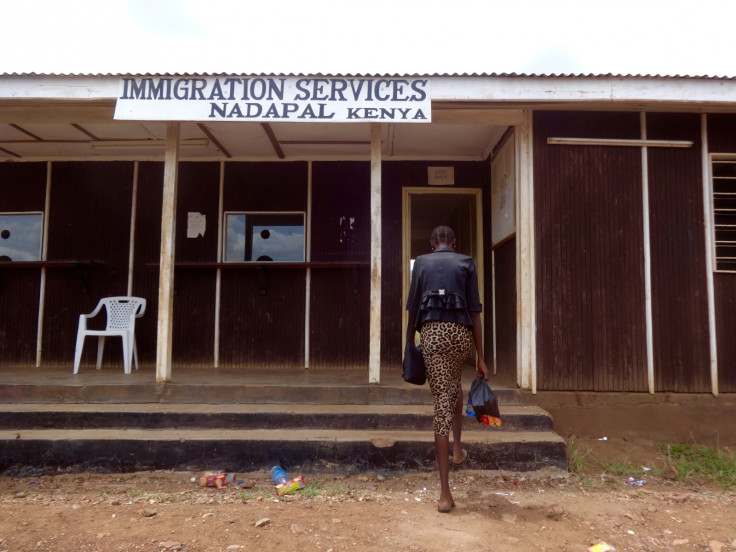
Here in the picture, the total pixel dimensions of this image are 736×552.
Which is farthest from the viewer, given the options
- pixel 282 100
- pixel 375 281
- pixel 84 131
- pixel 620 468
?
pixel 84 131

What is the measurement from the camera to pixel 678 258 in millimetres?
5082

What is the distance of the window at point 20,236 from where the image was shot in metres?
6.90

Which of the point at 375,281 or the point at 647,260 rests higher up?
the point at 647,260

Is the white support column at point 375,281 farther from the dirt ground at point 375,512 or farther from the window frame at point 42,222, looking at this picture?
the window frame at point 42,222

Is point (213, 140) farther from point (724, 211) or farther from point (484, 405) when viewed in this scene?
point (724, 211)

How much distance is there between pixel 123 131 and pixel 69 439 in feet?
11.2

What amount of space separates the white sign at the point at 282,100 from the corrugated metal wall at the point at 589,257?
→ 1529mm

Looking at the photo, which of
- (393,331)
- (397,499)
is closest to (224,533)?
(397,499)

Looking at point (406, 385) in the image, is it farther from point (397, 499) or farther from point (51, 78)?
point (51, 78)

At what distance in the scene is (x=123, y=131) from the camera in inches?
231

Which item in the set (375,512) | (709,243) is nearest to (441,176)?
(709,243)

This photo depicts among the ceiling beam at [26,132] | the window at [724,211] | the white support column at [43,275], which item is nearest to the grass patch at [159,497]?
the white support column at [43,275]

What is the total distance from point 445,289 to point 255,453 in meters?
2.12

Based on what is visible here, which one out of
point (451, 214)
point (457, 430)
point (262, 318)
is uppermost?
point (451, 214)
